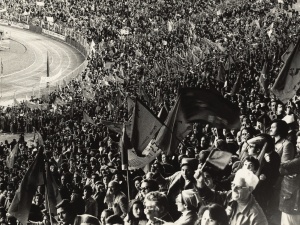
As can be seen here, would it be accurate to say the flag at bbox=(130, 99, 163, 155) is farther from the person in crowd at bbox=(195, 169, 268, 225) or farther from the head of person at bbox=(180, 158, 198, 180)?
the person in crowd at bbox=(195, 169, 268, 225)

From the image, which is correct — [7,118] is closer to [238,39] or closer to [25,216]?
[238,39]

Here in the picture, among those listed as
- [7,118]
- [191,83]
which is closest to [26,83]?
[7,118]

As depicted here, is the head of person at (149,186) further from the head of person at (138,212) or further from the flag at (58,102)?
the flag at (58,102)

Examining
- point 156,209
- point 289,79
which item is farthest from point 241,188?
point 289,79

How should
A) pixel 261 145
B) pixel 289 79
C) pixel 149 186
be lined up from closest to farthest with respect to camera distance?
pixel 261 145 < pixel 149 186 < pixel 289 79

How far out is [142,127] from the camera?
36.9 ft

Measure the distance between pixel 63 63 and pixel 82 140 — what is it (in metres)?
28.5

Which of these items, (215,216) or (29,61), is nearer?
(215,216)

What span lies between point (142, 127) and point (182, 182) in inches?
106

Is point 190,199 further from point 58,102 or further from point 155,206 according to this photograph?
point 58,102

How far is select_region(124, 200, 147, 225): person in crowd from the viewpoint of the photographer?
7.71m

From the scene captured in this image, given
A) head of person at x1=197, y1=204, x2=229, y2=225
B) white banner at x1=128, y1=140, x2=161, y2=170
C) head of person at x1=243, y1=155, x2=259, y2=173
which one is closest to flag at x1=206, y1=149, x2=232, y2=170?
head of person at x1=243, y1=155, x2=259, y2=173

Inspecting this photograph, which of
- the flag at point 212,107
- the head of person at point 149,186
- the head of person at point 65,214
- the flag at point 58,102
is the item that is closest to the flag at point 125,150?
the flag at point 212,107

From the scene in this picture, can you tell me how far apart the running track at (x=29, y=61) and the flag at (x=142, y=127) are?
26.9 meters
